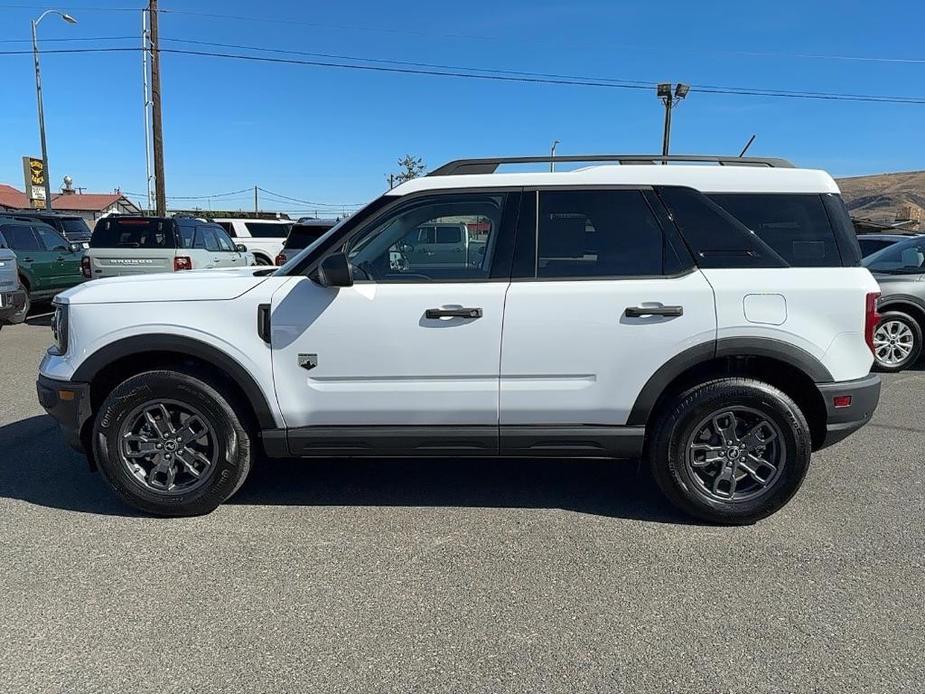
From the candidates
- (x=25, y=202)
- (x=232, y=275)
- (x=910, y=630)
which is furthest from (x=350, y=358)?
(x=25, y=202)

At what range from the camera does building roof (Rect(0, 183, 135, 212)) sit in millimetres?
77250

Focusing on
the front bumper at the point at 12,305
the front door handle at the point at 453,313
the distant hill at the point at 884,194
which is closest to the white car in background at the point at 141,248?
the front bumper at the point at 12,305

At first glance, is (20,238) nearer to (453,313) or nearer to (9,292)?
(9,292)

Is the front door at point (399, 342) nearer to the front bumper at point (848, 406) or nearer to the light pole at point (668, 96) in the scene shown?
the front bumper at point (848, 406)

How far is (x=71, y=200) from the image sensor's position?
275ft

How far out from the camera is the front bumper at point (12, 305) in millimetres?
8773

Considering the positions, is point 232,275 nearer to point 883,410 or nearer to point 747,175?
point 747,175

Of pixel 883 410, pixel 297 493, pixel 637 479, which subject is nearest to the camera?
pixel 297 493

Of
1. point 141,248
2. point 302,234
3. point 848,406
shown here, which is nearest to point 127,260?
point 141,248

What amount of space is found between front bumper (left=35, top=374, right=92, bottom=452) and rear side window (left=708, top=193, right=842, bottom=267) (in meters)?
3.61

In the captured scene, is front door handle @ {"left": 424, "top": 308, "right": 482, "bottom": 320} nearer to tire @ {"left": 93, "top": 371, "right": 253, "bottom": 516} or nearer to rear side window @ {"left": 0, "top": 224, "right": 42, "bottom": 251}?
tire @ {"left": 93, "top": 371, "right": 253, "bottom": 516}

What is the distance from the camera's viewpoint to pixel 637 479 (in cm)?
453

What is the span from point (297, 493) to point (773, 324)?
9.55 ft

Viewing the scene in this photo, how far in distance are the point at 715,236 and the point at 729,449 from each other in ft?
3.80
